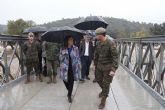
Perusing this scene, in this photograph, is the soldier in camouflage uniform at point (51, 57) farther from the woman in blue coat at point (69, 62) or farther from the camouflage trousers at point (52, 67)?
the woman in blue coat at point (69, 62)

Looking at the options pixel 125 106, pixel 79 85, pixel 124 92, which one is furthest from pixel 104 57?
pixel 79 85

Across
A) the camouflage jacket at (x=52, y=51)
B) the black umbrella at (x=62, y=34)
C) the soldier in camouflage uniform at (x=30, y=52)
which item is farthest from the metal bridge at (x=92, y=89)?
the black umbrella at (x=62, y=34)

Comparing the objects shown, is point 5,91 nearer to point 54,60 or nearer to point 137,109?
point 54,60

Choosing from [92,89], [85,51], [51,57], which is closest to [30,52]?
[51,57]

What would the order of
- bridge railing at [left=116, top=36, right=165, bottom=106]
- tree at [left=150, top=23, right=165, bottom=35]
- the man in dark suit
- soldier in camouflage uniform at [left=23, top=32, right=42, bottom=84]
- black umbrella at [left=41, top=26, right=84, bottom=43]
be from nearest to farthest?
bridge railing at [left=116, top=36, right=165, bottom=106]
black umbrella at [left=41, top=26, right=84, bottom=43]
soldier in camouflage uniform at [left=23, top=32, right=42, bottom=84]
the man in dark suit
tree at [left=150, top=23, right=165, bottom=35]

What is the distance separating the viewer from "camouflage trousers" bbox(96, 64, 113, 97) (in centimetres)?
598

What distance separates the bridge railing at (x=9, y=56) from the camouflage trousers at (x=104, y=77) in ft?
7.61

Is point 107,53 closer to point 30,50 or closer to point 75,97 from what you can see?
point 75,97

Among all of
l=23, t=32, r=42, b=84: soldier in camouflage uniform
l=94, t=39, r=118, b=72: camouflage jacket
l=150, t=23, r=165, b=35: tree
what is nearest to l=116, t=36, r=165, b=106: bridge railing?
l=94, t=39, r=118, b=72: camouflage jacket

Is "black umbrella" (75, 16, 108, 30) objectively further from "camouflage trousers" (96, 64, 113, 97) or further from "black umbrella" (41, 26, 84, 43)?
"camouflage trousers" (96, 64, 113, 97)

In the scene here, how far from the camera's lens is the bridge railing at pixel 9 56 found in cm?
744

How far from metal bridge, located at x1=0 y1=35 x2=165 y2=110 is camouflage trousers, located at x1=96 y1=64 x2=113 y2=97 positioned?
13.5 inches

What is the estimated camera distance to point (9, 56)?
8195 millimetres

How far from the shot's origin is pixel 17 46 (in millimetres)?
8602
